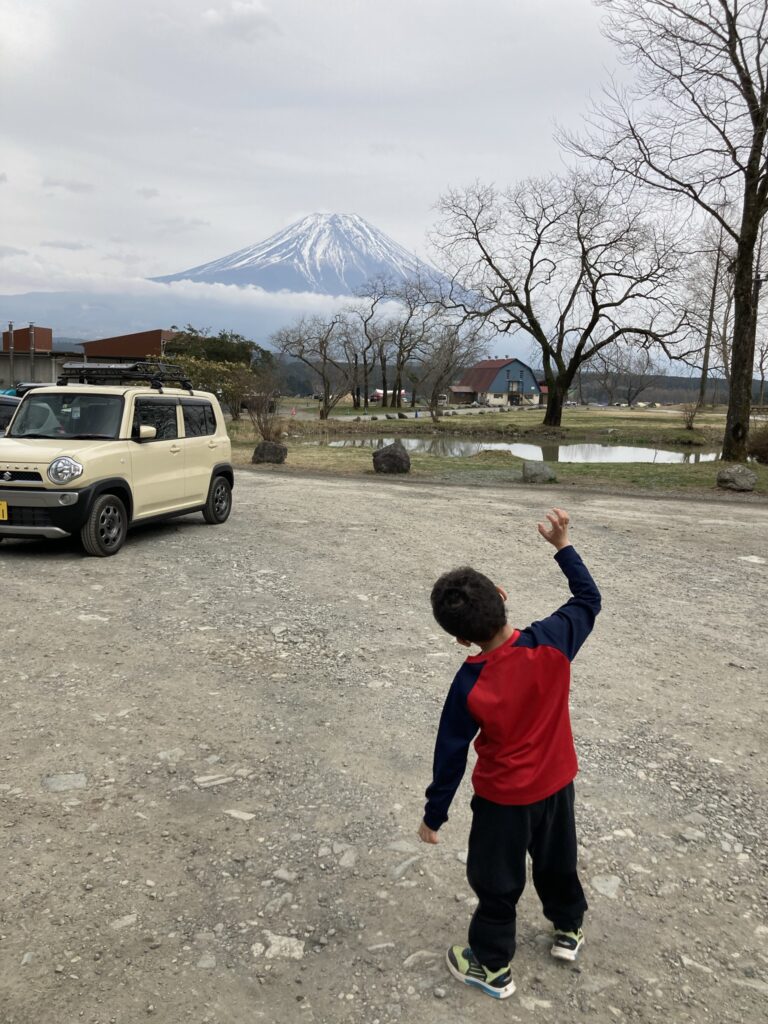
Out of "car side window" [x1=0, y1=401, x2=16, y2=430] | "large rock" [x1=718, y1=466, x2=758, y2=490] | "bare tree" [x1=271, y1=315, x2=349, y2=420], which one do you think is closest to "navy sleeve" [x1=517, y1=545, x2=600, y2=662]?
"car side window" [x1=0, y1=401, x2=16, y2=430]

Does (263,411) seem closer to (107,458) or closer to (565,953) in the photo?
(107,458)

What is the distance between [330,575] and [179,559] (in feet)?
5.80

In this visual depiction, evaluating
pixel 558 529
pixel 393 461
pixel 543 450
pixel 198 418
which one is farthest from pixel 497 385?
pixel 558 529

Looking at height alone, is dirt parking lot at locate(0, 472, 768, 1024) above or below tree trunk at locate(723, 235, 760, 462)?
below

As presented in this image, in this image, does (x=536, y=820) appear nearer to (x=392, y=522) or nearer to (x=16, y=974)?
(x=16, y=974)

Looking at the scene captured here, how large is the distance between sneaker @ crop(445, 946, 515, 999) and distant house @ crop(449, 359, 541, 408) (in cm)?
11841

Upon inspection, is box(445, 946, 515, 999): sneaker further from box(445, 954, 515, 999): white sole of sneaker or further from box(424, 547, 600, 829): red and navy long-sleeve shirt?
box(424, 547, 600, 829): red and navy long-sleeve shirt

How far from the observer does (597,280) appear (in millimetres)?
35688

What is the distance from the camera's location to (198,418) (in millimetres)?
10492

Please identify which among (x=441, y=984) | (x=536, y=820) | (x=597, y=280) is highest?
(x=597, y=280)

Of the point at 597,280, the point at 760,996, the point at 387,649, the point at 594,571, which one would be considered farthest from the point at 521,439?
the point at 760,996

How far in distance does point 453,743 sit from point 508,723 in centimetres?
19

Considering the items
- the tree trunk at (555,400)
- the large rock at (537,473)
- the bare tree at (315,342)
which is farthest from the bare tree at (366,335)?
the large rock at (537,473)

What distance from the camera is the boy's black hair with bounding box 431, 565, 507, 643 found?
2.45 metres
